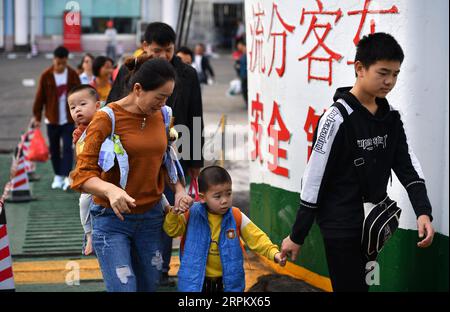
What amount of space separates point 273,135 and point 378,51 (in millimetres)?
2601

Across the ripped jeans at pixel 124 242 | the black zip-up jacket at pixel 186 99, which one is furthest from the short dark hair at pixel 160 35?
the ripped jeans at pixel 124 242

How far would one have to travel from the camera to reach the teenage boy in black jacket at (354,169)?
169 inches

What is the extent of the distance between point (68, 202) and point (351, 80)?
4.82m

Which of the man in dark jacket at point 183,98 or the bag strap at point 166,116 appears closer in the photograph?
the bag strap at point 166,116

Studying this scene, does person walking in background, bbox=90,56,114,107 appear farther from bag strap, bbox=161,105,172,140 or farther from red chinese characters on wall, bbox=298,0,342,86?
bag strap, bbox=161,105,172,140

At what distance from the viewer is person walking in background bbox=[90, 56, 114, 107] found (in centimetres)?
999

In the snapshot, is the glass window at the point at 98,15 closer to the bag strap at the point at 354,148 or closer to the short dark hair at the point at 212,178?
the short dark hair at the point at 212,178

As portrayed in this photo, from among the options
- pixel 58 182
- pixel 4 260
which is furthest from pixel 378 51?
pixel 58 182

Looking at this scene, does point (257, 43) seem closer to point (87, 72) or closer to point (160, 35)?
point (160, 35)

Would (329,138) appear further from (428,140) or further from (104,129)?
(428,140)

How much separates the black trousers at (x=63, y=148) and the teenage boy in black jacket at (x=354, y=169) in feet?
20.3

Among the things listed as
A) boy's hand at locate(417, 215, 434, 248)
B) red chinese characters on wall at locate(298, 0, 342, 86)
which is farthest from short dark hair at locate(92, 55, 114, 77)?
boy's hand at locate(417, 215, 434, 248)

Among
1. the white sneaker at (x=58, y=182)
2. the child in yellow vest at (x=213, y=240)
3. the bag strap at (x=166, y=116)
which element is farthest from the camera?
the white sneaker at (x=58, y=182)
